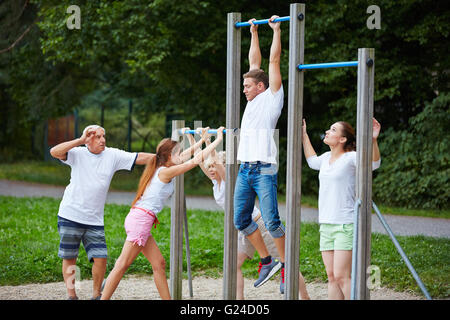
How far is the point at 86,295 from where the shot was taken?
22.2ft

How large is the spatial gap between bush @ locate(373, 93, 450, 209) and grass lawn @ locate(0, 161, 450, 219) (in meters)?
0.27

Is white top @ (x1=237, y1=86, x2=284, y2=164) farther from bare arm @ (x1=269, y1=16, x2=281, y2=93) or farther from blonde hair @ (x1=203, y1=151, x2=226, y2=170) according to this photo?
blonde hair @ (x1=203, y1=151, x2=226, y2=170)

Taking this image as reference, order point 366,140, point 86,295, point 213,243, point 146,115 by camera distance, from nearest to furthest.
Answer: point 366,140 → point 86,295 → point 213,243 → point 146,115

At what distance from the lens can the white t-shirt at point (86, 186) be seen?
5527 mm

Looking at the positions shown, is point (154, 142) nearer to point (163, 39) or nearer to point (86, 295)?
point (163, 39)

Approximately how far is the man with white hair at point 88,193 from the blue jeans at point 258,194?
1.05 metres

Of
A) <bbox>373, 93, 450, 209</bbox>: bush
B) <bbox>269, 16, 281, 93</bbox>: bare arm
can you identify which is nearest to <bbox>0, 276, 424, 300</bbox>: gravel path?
<bbox>269, 16, 281, 93</bbox>: bare arm

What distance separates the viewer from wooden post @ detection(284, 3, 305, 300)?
199 inches

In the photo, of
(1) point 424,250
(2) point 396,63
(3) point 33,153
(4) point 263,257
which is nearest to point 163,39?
(2) point 396,63

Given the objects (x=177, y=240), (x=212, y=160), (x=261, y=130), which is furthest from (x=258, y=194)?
(x=177, y=240)

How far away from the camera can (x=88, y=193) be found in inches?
217

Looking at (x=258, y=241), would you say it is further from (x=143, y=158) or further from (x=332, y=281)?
(x=143, y=158)

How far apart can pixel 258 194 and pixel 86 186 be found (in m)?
1.41
